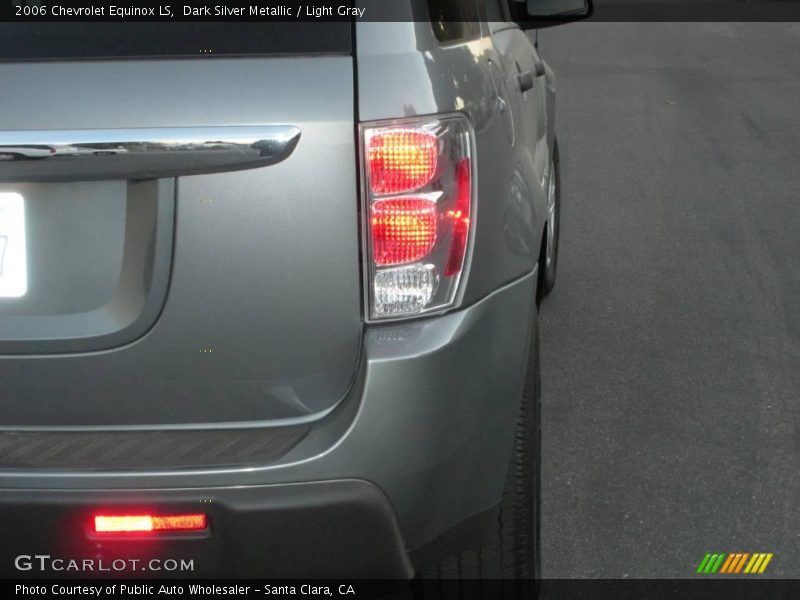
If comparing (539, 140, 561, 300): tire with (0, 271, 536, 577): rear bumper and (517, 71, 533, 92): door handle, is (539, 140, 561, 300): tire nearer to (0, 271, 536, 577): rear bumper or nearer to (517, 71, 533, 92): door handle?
(517, 71, 533, 92): door handle

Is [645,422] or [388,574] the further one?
[645,422]

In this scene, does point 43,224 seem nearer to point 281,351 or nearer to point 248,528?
point 281,351

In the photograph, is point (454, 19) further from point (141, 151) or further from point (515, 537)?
point (515, 537)

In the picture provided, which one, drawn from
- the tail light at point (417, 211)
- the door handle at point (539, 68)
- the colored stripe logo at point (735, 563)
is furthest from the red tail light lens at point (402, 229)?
the door handle at point (539, 68)

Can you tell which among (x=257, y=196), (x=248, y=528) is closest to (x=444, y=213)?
(x=257, y=196)

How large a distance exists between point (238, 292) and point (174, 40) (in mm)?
451

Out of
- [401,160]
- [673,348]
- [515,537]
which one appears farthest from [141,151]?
[673,348]

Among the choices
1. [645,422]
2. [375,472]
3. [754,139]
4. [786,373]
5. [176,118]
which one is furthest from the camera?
[754,139]

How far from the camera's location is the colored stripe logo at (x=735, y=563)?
3238 millimetres

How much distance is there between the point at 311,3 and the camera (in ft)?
7.27

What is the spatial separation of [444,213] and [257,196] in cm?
34

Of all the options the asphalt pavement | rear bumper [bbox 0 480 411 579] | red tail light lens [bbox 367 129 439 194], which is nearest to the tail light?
red tail light lens [bbox 367 129 439 194]

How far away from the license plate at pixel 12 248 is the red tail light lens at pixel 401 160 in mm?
610

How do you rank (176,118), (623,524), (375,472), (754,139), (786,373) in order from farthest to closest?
1. (754,139)
2. (786,373)
3. (623,524)
4. (375,472)
5. (176,118)
